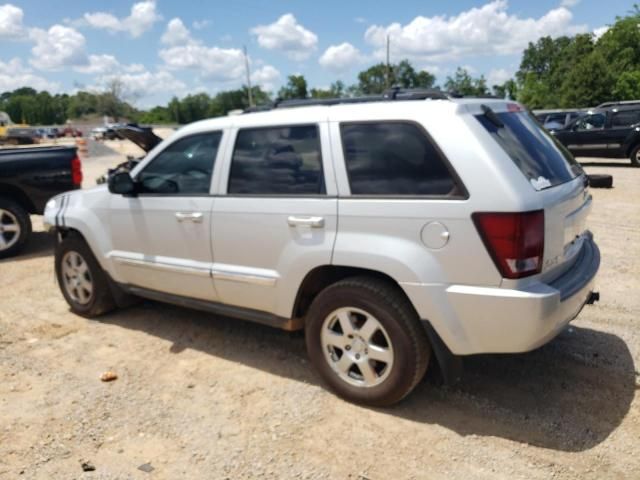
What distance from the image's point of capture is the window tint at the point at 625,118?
50.5 ft

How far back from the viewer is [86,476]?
2.87 metres

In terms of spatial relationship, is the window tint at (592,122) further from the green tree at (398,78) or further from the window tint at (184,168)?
the green tree at (398,78)

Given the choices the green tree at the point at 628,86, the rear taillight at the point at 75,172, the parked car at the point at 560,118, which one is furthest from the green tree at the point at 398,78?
the rear taillight at the point at 75,172

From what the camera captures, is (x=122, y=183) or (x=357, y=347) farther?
(x=122, y=183)

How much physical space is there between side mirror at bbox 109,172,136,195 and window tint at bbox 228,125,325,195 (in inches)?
38.4

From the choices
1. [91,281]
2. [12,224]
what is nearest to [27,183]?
[12,224]

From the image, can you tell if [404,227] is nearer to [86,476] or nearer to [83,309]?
[86,476]

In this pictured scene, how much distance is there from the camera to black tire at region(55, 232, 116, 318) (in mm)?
4859

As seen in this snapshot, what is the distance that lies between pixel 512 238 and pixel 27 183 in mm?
6896

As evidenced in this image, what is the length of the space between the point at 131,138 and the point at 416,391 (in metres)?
4.37

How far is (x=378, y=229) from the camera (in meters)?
3.13

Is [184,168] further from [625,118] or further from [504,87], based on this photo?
[504,87]

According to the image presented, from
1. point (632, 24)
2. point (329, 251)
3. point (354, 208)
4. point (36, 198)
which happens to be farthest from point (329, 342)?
point (632, 24)

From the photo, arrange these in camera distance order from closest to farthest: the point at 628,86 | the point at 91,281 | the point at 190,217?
the point at 190,217, the point at 91,281, the point at 628,86
